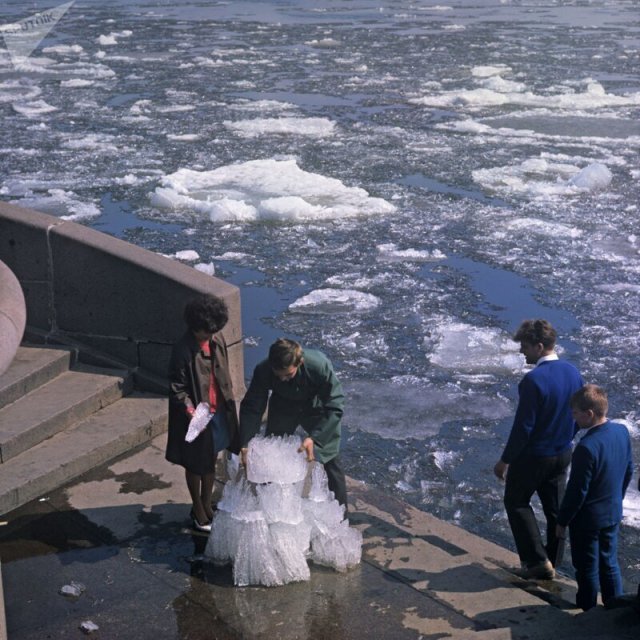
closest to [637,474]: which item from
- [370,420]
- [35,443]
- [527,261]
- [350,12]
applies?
[370,420]

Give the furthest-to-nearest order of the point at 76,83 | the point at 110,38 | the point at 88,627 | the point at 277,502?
the point at 110,38, the point at 76,83, the point at 277,502, the point at 88,627

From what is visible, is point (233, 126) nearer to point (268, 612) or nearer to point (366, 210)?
point (366, 210)

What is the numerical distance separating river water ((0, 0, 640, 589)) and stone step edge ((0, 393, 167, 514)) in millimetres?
1639

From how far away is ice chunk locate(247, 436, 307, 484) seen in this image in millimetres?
5789

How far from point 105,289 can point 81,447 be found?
4.99ft

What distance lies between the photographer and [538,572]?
20.7ft

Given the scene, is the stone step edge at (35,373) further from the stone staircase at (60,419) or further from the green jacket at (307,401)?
the green jacket at (307,401)

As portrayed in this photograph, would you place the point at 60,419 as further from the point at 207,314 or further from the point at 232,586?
the point at 232,586

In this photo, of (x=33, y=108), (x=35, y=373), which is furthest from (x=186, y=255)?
(x=33, y=108)

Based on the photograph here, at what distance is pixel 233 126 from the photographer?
73.6 feet

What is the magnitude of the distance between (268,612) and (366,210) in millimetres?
10516

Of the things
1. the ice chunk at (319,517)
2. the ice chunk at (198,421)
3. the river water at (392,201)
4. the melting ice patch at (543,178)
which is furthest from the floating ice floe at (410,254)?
the ice chunk at (319,517)

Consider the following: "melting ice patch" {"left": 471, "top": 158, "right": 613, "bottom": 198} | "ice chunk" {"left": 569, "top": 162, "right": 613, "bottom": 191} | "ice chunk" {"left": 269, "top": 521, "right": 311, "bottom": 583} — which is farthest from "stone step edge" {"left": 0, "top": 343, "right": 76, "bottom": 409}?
"ice chunk" {"left": 569, "top": 162, "right": 613, "bottom": 191}

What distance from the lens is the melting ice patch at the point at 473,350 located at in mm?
10344
